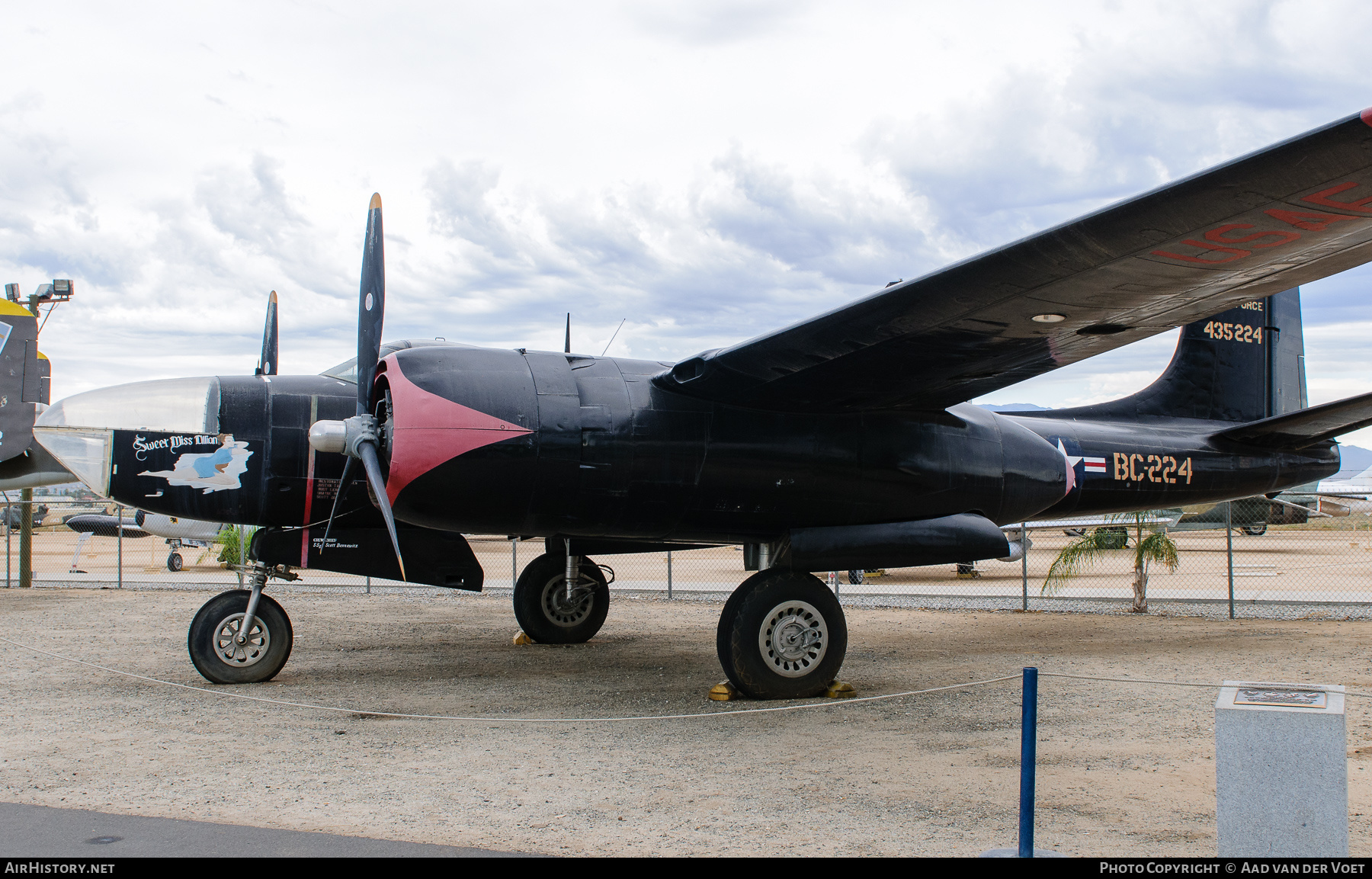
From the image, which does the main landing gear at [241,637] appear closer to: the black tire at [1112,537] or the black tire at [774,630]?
the black tire at [774,630]

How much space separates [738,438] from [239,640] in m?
4.92

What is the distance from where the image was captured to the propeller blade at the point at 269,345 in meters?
9.73

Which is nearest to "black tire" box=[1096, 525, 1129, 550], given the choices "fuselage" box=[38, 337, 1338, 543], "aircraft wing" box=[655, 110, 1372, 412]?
"fuselage" box=[38, 337, 1338, 543]

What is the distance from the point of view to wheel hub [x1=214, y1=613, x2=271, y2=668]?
8719 millimetres

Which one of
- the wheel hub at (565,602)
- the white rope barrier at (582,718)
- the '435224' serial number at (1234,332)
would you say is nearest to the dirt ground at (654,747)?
the white rope barrier at (582,718)

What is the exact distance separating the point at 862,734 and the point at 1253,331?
29.3 feet

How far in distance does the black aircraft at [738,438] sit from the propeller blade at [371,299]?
16mm

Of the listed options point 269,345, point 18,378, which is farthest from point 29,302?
point 269,345

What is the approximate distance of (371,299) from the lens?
8023 millimetres

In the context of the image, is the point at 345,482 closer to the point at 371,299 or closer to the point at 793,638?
the point at 371,299

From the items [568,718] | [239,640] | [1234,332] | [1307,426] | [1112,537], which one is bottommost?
[568,718]

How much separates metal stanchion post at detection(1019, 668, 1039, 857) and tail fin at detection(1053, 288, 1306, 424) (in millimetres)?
7545

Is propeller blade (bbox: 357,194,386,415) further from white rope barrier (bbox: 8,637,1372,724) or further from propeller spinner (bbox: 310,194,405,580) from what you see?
white rope barrier (bbox: 8,637,1372,724)

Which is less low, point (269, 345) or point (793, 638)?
point (269, 345)
